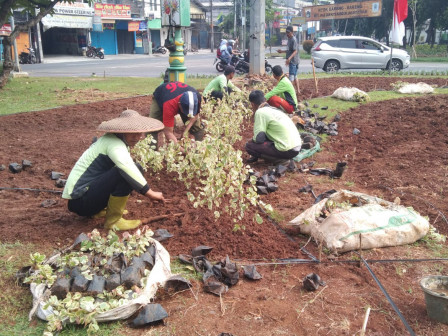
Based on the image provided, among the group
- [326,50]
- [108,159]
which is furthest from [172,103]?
[326,50]

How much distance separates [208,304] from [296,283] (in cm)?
71

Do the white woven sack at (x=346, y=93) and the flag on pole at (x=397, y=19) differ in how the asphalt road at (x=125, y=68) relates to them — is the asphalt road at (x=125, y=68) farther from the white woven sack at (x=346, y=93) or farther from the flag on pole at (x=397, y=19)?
the white woven sack at (x=346, y=93)

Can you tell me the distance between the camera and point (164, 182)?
5449 mm

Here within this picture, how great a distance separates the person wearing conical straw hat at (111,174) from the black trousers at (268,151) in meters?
2.46

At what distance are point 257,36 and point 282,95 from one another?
23.8ft

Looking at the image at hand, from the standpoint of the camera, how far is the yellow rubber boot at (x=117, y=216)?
13.3ft

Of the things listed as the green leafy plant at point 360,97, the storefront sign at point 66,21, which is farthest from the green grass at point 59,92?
the storefront sign at point 66,21

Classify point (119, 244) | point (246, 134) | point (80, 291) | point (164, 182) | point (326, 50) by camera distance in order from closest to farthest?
point (80, 291), point (119, 244), point (164, 182), point (246, 134), point (326, 50)

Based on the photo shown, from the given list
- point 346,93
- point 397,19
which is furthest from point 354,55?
point 346,93

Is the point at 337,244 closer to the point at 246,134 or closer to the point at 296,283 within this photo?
the point at 296,283

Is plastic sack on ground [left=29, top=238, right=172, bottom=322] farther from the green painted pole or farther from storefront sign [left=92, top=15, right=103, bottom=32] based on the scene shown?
storefront sign [left=92, top=15, right=103, bottom=32]

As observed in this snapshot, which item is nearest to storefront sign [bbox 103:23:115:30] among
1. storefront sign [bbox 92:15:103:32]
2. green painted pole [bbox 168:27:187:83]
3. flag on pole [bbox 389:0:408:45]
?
storefront sign [bbox 92:15:103:32]

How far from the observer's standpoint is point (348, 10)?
35031 mm

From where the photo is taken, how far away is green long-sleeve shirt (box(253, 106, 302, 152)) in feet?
20.0
